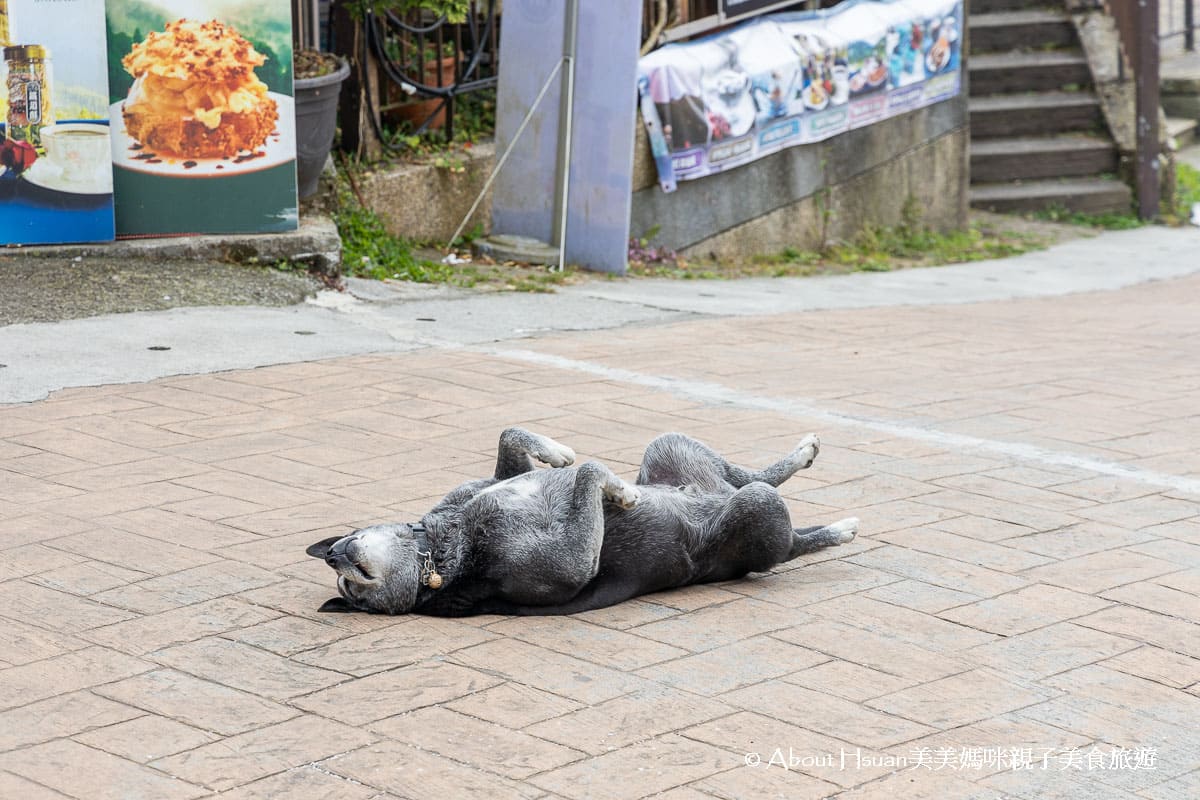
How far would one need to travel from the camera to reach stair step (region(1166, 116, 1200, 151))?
56.2ft

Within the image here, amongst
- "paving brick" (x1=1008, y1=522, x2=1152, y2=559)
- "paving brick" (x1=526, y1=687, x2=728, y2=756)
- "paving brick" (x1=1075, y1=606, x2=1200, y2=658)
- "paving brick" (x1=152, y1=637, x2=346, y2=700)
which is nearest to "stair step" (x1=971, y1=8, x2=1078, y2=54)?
"paving brick" (x1=1008, y1=522, x2=1152, y2=559)

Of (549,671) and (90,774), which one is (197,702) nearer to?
(90,774)

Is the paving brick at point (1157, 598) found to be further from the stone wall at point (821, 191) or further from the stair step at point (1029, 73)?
the stair step at point (1029, 73)

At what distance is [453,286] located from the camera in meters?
8.94

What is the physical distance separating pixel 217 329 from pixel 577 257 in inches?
135

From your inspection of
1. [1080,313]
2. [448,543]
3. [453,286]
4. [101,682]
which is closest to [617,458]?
[448,543]

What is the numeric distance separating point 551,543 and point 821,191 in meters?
9.14

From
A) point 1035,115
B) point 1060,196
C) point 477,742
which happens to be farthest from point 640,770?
point 1035,115

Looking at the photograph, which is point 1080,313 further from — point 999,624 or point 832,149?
point 999,624

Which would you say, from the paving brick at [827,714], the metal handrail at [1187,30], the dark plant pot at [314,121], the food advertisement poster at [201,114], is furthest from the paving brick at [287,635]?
the metal handrail at [1187,30]

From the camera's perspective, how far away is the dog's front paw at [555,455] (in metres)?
4.03

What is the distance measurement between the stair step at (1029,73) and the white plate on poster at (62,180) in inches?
384

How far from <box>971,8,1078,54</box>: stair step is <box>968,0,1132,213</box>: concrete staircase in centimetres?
1

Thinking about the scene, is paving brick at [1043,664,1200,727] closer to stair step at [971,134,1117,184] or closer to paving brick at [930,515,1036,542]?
paving brick at [930,515,1036,542]
